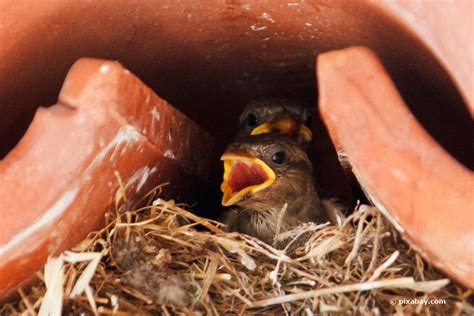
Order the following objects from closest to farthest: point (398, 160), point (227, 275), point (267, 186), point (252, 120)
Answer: point (398, 160) < point (227, 275) < point (267, 186) < point (252, 120)

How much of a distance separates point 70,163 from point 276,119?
1.18m

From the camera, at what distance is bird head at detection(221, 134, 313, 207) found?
6.28 feet

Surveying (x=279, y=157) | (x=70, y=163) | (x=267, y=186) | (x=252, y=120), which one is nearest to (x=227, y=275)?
(x=70, y=163)

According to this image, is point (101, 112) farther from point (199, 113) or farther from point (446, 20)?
point (199, 113)

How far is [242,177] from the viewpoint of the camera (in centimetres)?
200

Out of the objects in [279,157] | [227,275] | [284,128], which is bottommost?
[284,128]

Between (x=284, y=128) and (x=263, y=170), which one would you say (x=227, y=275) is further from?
(x=284, y=128)

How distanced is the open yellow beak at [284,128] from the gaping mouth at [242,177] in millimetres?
379

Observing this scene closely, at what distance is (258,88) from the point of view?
2258 millimetres

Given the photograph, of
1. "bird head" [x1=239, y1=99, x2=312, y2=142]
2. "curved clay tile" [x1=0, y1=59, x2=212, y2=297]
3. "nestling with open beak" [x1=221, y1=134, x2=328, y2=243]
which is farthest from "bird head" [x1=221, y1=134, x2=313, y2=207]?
"curved clay tile" [x1=0, y1=59, x2=212, y2=297]

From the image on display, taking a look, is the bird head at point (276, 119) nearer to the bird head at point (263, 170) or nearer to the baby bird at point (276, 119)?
the baby bird at point (276, 119)

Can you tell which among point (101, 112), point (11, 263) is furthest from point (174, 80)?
point (11, 263)

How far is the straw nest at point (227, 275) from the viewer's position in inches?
55.8

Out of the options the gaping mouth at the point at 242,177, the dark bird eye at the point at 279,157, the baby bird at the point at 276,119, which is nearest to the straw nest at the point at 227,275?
the gaping mouth at the point at 242,177
